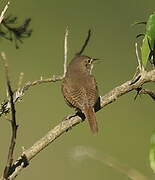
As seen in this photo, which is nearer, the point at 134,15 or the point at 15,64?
the point at 15,64

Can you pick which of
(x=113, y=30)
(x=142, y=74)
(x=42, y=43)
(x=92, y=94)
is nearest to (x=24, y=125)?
(x=42, y=43)

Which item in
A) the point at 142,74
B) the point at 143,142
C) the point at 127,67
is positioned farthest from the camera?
the point at 127,67

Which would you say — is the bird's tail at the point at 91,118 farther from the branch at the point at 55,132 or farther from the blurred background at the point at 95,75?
the blurred background at the point at 95,75

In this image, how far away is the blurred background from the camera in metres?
5.04

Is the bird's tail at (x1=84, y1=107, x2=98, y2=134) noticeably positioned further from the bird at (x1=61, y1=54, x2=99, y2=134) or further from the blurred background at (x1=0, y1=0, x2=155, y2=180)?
the blurred background at (x1=0, y1=0, x2=155, y2=180)

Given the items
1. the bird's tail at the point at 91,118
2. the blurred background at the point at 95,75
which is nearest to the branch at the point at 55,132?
the bird's tail at the point at 91,118

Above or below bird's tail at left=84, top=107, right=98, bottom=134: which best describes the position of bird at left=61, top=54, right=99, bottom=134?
above

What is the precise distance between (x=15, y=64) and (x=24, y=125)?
0.75 m

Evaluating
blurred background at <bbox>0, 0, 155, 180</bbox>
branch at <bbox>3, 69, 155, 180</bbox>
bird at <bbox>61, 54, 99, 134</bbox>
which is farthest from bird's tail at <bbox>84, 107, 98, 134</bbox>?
blurred background at <bbox>0, 0, 155, 180</bbox>

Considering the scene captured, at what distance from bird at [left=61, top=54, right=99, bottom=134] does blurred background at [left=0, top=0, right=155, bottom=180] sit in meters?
1.60

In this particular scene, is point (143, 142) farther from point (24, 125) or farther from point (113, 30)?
point (113, 30)

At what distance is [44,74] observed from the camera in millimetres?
5801

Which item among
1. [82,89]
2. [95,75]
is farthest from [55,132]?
[95,75]

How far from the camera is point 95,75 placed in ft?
19.5
